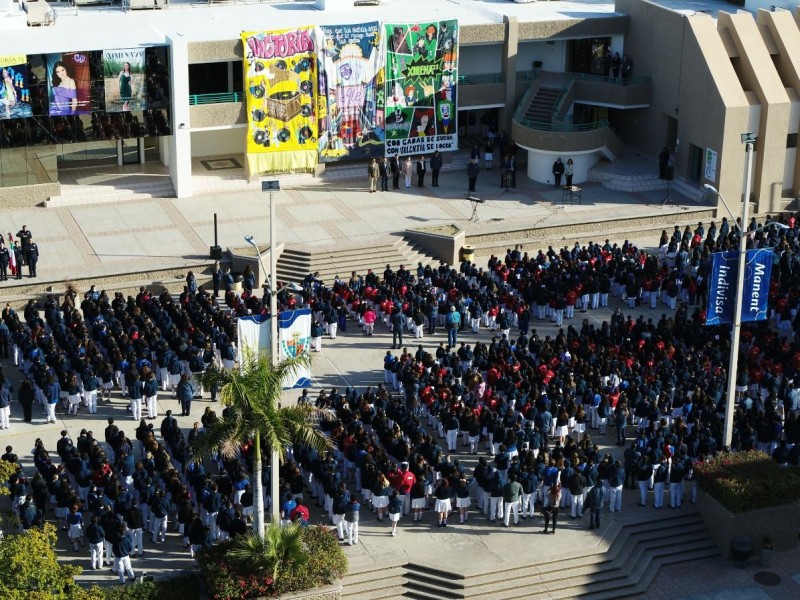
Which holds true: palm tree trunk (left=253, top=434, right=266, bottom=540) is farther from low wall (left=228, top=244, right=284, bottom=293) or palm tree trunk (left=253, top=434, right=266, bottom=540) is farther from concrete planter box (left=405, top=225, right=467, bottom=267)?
concrete planter box (left=405, top=225, right=467, bottom=267)

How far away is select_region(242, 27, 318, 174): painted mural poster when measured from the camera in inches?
2073

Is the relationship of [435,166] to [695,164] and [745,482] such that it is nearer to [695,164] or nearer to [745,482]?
[695,164]

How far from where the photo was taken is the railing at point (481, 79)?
185 ft

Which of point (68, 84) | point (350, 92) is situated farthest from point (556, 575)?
point (68, 84)

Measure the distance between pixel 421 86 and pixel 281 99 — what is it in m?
5.54

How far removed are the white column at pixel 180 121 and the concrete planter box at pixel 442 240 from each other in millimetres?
8955

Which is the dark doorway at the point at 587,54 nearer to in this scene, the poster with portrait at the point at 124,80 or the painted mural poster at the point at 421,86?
the painted mural poster at the point at 421,86

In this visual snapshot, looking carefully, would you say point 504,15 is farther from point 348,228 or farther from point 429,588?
point 429,588

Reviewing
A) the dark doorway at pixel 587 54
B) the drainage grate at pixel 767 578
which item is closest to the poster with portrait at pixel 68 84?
the dark doorway at pixel 587 54

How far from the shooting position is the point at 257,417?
29.2m

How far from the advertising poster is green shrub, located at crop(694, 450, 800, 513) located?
27906 mm

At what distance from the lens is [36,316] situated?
41375 mm

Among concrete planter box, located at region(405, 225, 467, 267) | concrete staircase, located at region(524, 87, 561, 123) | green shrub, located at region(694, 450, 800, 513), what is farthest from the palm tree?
concrete staircase, located at region(524, 87, 561, 123)

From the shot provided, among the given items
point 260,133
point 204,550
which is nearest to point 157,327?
point 204,550
